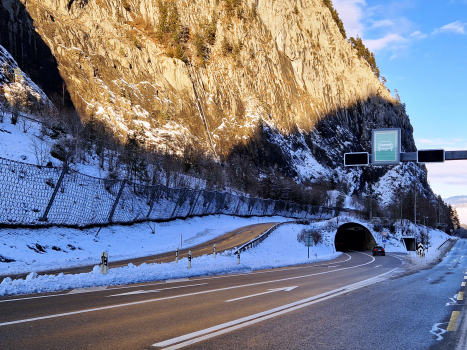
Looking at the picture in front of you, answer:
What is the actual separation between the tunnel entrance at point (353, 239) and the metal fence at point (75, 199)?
42.2 meters

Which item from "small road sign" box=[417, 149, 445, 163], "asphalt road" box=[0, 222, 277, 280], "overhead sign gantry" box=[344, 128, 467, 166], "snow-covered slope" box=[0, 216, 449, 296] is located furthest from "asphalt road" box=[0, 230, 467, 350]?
"asphalt road" box=[0, 222, 277, 280]

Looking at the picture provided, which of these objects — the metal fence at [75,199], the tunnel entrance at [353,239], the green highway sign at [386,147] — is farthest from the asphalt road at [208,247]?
the tunnel entrance at [353,239]

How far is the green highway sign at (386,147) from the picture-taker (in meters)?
19.0

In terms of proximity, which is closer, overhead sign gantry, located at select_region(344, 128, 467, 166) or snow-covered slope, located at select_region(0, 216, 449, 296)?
snow-covered slope, located at select_region(0, 216, 449, 296)

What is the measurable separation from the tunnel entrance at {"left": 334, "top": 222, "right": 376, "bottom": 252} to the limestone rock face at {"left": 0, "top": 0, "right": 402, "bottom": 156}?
31685 millimetres

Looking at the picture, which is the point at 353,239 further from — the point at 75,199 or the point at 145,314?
the point at 145,314

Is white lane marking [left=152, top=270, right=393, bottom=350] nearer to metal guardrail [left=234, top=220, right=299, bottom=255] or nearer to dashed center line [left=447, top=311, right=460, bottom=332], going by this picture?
dashed center line [left=447, top=311, right=460, bottom=332]

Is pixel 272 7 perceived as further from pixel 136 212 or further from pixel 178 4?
pixel 136 212

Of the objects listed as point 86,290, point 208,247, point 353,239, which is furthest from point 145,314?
point 353,239

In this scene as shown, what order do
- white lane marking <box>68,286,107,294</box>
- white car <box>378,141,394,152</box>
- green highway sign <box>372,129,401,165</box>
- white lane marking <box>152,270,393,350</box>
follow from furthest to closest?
white car <box>378,141,394,152</box>, green highway sign <box>372,129,401,165</box>, white lane marking <box>68,286,107,294</box>, white lane marking <box>152,270,393,350</box>

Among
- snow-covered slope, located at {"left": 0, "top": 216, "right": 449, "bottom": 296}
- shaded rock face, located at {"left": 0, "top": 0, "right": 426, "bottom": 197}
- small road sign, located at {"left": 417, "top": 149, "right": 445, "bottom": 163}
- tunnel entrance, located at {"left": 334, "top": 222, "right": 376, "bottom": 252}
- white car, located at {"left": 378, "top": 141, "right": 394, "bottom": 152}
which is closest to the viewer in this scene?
snow-covered slope, located at {"left": 0, "top": 216, "right": 449, "bottom": 296}

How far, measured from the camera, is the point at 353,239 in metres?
84.3

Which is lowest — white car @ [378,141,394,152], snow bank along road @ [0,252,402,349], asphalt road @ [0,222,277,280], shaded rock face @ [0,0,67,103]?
asphalt road @ [0,222,277,280]

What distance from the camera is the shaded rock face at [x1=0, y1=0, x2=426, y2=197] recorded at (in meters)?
77.6
